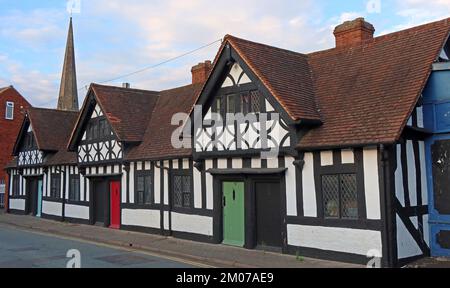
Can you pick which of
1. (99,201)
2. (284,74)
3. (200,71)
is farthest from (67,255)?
(200,71)

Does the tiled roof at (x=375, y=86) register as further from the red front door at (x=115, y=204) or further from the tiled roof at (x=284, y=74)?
the red front door at (x=115, y=204)

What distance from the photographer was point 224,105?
14875 millimetres

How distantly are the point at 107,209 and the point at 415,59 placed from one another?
47.0 ft

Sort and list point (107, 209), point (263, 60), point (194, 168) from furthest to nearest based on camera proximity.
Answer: point (107, 209)
point (194, 168)
point (263, 60)

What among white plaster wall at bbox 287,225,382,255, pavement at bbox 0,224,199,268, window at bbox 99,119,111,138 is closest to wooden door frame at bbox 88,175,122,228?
window at bbox 99,119,111,138

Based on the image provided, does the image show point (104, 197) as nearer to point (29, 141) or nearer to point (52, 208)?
point (52, 208)

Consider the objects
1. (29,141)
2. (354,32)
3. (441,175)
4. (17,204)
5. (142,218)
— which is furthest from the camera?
(17,204)

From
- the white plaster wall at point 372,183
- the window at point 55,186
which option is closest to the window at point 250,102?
the white plaster wall at point 372,183

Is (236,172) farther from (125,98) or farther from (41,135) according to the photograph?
(41,135)

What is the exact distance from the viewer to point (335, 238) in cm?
1184

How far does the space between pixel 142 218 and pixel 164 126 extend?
3830mm

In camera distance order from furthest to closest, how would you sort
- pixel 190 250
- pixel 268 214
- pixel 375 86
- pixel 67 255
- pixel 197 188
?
pixel 197 188 → pixel 190 250 → pixel 268 214 → pixel 67 255 → pixel 375 86

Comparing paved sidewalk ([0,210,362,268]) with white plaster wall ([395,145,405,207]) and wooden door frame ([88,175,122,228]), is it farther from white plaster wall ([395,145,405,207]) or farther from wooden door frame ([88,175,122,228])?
white plaster wall ([395,145,405,207])
